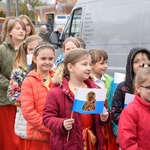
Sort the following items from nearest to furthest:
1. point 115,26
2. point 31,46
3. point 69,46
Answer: point 31,46, point 69,46, point 115,26

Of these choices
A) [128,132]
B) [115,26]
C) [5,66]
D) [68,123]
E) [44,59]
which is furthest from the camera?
[115,26]

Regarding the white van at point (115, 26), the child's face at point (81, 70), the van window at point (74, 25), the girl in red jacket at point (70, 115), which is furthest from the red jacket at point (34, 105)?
the van window at point (74, 25)

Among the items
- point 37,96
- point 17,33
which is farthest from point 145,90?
point 17,33

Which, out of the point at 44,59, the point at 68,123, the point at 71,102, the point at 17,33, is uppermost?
the point at 17,33

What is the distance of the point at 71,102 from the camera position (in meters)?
3.24

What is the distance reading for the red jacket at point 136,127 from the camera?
9.32 ft

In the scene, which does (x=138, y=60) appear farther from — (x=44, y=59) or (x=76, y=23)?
(x=76, y=23)

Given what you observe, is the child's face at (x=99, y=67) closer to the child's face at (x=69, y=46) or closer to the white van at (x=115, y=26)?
the child's face at (x=69, y=46)

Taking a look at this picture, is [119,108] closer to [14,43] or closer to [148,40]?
[14,43]

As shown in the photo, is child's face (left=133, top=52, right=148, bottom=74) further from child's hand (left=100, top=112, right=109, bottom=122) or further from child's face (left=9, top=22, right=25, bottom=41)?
child's face (left=9, top=22, right=25, bottom=41)

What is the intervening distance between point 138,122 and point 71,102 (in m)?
0.63

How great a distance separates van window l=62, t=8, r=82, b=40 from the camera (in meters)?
8.05

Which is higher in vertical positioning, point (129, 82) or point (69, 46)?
point (69, 46)

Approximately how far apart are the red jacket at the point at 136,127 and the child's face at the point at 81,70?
546 mm
